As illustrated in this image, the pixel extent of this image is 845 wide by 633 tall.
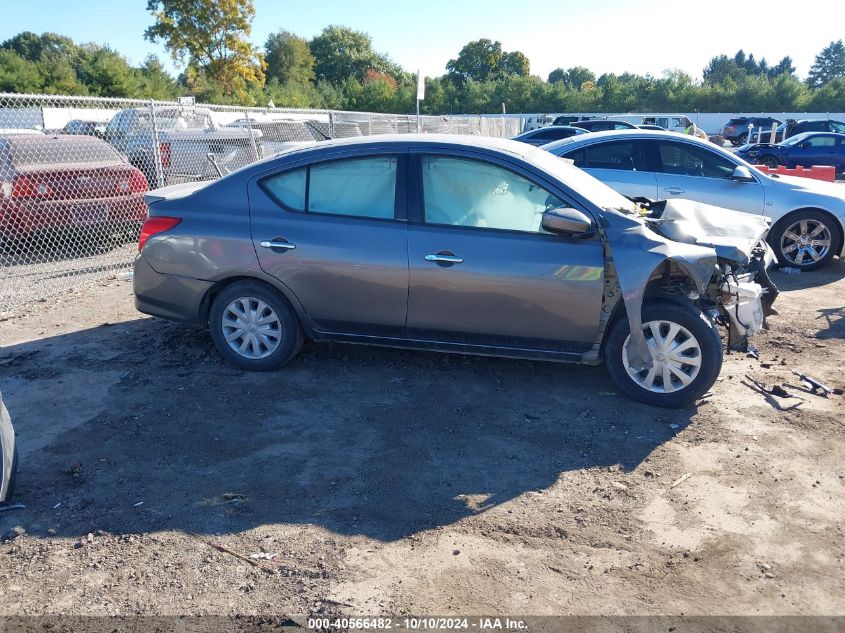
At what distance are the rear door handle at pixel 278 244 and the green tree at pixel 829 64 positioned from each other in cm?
12913

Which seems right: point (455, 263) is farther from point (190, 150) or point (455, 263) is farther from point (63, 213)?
point (190, 150)

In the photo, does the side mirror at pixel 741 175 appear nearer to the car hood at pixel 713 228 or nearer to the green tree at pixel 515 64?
the car hood at pixel 713 228

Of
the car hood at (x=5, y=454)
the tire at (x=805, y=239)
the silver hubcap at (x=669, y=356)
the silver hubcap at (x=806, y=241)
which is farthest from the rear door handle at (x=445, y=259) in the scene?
the silver hubcap at (x=806, y=241)

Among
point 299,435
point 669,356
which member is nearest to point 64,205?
point 299,435

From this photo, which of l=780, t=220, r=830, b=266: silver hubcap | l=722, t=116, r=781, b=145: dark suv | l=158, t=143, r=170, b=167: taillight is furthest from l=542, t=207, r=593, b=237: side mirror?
l=722, t=116, r=781, b=145: dark suv

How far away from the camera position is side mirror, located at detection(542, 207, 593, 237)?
187 inches

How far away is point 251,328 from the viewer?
5465mm

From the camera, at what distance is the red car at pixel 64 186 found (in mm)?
8805

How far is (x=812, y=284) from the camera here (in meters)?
8.43

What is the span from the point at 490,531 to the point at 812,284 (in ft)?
21.9

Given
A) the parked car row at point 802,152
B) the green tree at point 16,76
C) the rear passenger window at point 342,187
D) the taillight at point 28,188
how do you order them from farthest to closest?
the green tree at point 16,76, the parked car row at point 802,152, the taillight at point 28,188, the rear passenger window at point 342,187

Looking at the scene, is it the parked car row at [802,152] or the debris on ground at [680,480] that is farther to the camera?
the parked car row at [802,152]

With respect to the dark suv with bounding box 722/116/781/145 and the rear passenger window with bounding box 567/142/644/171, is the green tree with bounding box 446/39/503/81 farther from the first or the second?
the rear passenger window with bounding box 567/142/644/171

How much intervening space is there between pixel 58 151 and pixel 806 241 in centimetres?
985
